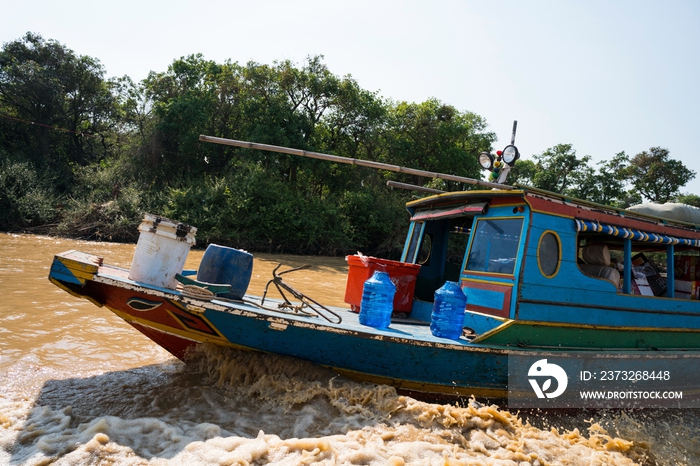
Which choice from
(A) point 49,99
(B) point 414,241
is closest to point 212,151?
(A) point 49,99

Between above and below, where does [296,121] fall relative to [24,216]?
above

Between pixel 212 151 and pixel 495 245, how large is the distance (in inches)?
806

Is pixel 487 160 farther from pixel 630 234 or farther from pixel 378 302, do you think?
pixel 378 302

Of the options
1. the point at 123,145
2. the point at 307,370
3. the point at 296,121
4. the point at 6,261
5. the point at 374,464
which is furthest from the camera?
the point at 123,145

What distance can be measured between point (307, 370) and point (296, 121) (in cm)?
1890

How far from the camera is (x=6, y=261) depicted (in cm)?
1095

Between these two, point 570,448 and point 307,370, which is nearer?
point 570,448

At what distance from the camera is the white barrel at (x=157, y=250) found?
13.2 feet

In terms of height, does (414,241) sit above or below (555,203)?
below

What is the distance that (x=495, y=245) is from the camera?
200 inches

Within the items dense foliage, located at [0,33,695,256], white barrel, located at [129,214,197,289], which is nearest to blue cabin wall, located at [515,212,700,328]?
white barrel, located at [129,214,197,289]

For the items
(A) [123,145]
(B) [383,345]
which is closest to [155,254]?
(B) [383,345]

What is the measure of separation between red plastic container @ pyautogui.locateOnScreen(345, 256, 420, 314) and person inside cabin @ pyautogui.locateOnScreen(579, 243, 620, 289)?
225 centimetres

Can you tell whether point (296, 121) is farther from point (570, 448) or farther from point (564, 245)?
point (570, 448)
